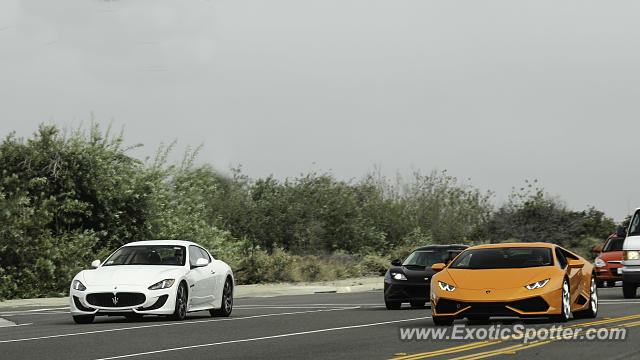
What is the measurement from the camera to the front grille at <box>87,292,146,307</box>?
18250 mm

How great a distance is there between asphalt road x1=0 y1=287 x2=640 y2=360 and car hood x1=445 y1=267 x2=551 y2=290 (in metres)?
0.69

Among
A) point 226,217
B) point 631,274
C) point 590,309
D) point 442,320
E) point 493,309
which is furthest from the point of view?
point 226,217

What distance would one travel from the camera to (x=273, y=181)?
5291 centimetres

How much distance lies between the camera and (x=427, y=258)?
22328mm

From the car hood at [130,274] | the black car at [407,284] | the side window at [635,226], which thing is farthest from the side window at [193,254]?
the side window at [635,226]

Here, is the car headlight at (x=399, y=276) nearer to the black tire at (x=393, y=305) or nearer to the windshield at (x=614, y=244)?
the black tire at (x=393, y=305)

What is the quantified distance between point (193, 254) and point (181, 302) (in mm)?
1444

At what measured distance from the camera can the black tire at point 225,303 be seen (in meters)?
20.6

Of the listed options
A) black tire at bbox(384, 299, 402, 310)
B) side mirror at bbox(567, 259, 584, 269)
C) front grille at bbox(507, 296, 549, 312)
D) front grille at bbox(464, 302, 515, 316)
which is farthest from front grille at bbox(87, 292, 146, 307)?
side mirror at bbox(567, 259, 584, 269)

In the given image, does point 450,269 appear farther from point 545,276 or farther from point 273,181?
point 273,181

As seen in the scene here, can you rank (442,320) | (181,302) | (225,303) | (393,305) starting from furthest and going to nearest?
(393,305)
(225,303)
(181,302)
(442,320)

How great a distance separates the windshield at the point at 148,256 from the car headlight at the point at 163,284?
92 centimetres

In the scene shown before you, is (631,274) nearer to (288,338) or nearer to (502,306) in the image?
(502,306)

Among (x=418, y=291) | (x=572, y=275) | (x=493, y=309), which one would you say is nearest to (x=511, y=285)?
(x=493, y=309)
